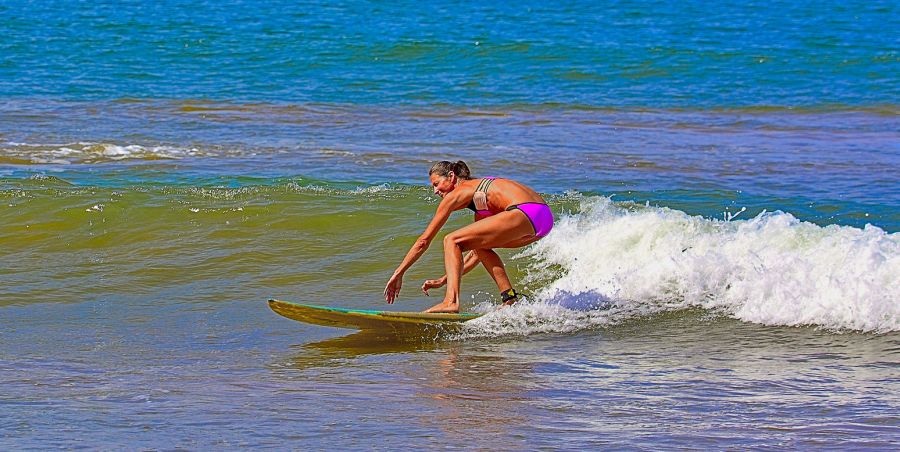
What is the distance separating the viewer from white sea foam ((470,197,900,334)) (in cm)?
770

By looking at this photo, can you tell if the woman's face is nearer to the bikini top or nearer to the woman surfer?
the woman surfer

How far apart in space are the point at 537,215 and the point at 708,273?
1597 mm

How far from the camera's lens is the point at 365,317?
7363 mm

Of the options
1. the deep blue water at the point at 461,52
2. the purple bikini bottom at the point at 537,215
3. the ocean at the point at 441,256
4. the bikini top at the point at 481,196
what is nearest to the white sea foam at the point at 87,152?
the ocean at the point at 441,256

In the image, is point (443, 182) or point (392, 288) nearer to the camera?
point (392, 288)

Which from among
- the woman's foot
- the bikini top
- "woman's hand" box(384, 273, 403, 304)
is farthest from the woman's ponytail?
the woman's foot

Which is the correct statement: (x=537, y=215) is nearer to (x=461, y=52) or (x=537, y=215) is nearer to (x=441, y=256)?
(x=441, y=256)

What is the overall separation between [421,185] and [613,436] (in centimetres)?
764

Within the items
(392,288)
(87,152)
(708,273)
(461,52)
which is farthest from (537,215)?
(461,52)

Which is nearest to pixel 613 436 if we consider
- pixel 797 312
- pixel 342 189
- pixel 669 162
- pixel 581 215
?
pixel 797 312

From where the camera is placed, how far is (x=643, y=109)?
63.1ft

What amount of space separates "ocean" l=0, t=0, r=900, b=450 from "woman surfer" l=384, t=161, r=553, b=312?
41 cm

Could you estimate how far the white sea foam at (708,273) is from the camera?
7.70 m

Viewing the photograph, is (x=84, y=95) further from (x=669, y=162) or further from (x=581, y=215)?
(x=581, y=215)
